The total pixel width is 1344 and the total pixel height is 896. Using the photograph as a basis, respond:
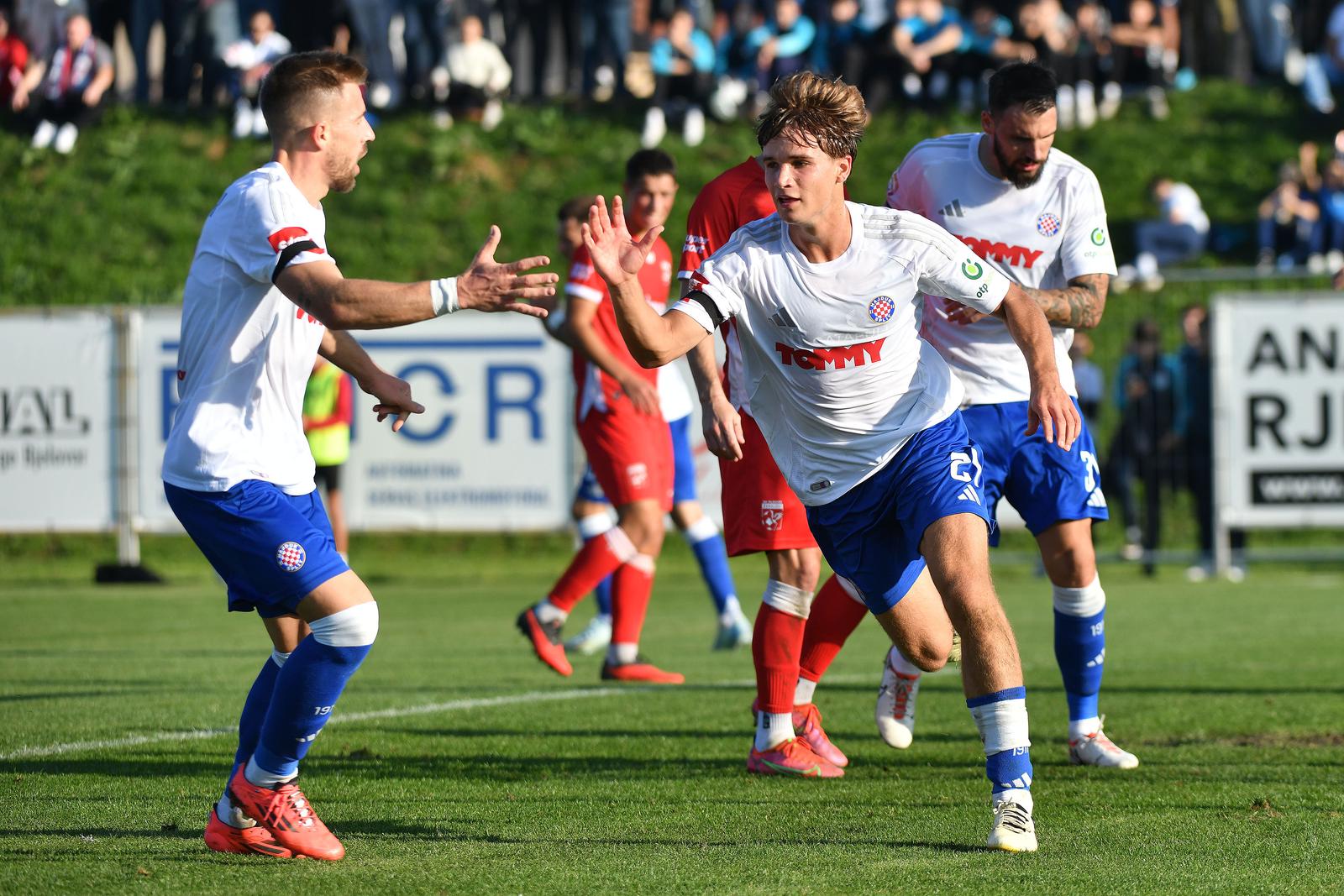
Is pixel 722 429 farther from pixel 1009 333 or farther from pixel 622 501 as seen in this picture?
pixel 622 501

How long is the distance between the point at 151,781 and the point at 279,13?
62.4ft

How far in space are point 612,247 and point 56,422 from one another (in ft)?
43.7

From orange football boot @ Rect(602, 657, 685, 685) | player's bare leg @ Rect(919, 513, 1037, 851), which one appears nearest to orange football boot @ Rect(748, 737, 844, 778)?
player's bare leg @ Rect(919, 513, 1037, 851)

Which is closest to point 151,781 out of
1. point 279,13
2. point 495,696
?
point 495,696

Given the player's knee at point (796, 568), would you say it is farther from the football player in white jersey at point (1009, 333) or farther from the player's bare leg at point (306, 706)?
the player's bare leg at point (306, 706)

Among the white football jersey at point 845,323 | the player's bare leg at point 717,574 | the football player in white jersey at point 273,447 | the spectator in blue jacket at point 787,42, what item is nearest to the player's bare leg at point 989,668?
the white football jersey at point 845,323

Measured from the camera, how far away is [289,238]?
4.68 meters

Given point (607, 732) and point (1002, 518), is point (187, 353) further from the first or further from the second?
point (1002, 518)

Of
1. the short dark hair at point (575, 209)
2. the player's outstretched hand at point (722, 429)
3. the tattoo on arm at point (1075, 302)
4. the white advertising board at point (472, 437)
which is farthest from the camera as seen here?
the white advertising board at point (472, 437)

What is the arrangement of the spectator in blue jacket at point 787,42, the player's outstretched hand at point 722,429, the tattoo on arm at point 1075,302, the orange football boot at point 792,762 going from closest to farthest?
1. the player's outstretched hand at point 722,429
2. the tattoo on arm at point 1075,302
3. the orange football boot at point 792,762
4. the spectator in blue jacket at point 787,42

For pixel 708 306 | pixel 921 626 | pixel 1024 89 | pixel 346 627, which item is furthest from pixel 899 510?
pixel 1024 89

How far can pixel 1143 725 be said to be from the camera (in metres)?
7.45

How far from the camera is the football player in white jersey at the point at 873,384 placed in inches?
197

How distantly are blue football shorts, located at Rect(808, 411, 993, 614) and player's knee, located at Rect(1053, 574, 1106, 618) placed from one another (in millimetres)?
1401
